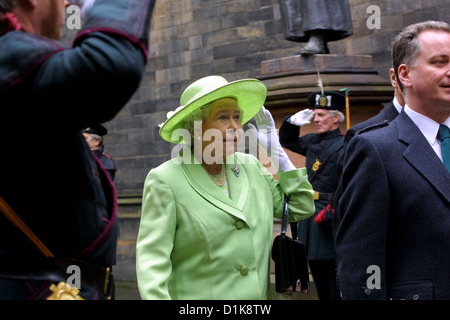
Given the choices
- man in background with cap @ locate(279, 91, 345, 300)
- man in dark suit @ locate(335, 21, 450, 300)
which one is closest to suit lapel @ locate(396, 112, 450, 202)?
man in dark suit @ locate(335, 21, 450, 300)

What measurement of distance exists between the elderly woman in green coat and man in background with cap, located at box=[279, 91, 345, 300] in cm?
216

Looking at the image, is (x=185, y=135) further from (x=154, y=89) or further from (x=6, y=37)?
(x=154, y=89)

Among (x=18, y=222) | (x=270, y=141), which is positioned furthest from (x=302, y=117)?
(x=18, y=222)

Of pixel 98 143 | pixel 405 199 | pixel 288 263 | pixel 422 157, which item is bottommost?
pixel 288 263

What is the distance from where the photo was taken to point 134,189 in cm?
1407

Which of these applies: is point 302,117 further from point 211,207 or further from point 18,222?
Answer: point 18,222

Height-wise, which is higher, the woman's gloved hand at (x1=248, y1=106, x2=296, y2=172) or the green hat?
the green hat

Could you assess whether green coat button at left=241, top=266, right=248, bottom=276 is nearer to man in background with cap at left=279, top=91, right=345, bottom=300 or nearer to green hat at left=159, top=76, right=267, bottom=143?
green hat at left=159, top=76, right=267, bottom=143

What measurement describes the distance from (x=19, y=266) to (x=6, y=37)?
499mm

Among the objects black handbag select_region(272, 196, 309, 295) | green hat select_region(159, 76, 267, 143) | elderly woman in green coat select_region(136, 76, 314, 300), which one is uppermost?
green hat select_region(159, 76, 267, 143)

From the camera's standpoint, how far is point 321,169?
6.10 metres

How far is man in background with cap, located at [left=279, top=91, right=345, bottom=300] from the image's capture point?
5914 millimetres

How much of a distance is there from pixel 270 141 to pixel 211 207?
65 cm
